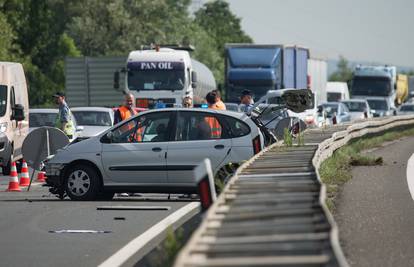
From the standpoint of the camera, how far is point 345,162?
1067 inches

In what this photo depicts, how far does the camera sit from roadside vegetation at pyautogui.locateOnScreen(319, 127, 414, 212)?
66.4 feet

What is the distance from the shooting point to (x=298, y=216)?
8047 millimetres

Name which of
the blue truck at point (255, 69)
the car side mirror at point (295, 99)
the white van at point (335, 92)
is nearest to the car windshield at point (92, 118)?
the blue truck at point (255, 69)

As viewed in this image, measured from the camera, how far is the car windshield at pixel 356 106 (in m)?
57.7

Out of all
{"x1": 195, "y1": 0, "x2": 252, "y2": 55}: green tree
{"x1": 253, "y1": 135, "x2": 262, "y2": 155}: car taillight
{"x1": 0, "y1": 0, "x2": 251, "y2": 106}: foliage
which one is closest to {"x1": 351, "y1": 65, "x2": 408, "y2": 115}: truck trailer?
{"x1": 0, "y1": 0, "x2": 251, "y2": 106}: foliage

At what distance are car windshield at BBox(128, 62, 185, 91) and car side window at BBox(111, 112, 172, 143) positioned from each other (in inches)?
781

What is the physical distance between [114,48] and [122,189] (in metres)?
62.3

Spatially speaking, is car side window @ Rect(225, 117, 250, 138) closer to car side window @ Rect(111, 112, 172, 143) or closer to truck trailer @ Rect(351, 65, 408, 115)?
car side window @ Rect(111, 112, 172, 143)

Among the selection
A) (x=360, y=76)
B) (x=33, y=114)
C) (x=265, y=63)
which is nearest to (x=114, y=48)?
(x=360, y=76)

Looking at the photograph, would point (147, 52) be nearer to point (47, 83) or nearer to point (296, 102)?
point (296, 102)

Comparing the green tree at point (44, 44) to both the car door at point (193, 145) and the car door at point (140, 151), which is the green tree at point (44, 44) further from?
the car door at point (193, 145)

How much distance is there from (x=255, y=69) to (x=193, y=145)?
88.8 feet

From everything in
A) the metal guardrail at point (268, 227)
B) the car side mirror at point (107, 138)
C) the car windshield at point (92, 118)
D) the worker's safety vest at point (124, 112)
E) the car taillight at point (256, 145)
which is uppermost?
the worker's safety vest at point (124, 112)

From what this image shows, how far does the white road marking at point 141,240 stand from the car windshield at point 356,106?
4049cm
